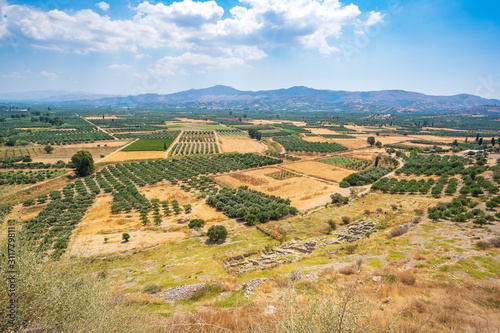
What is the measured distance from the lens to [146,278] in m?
18.7

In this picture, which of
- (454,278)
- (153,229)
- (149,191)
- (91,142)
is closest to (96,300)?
(454,278)

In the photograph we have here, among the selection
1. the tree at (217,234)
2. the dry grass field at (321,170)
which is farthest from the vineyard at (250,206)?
the dry grass field at (321,170)

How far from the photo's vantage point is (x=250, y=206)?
121ft

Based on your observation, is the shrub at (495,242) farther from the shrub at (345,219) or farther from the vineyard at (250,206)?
the vineyard at (250,206)

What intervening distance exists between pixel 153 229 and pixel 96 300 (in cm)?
2612

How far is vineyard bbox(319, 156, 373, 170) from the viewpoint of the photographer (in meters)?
69.1

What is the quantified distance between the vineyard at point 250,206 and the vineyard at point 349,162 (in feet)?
124

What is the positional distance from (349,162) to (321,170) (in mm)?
15392

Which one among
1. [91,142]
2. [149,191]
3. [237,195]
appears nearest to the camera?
[237,195]

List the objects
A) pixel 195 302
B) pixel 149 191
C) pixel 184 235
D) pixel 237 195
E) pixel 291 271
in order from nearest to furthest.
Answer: pixel 195 302 < pixel 291 271 < pixel 184 235 < pixel 237 195 < pixel 149 191

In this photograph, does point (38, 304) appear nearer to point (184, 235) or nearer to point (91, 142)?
point (184, 235)

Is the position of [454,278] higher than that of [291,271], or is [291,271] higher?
[454,278]

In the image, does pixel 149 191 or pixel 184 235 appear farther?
pixel 149 191

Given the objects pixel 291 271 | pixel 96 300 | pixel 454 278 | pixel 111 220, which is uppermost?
pixel 96 300
